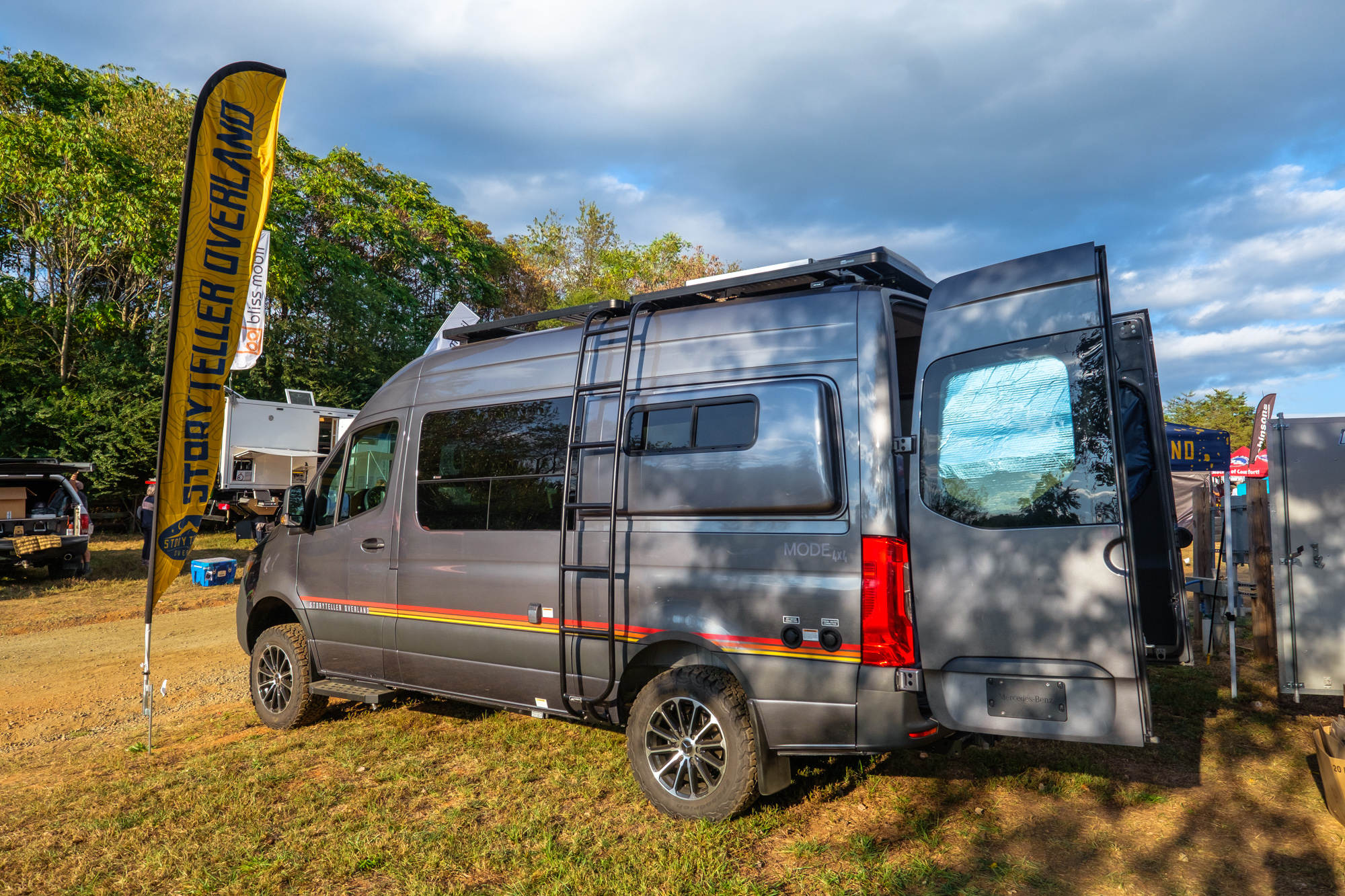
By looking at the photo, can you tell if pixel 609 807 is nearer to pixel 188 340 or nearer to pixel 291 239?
pixel 188 340

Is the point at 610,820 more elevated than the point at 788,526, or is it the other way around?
the point at 788,526

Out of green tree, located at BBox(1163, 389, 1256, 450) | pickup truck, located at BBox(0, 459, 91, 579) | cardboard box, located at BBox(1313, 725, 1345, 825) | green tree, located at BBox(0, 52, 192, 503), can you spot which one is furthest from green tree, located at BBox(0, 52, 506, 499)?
green tree, located at BBox(1163, 389, 1256, 450)

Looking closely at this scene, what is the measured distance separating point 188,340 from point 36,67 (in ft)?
70.0

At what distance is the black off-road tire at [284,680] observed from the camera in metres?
5.96

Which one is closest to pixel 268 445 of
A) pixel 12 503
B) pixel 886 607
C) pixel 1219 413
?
pixel 12 503

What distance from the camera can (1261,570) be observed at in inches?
283

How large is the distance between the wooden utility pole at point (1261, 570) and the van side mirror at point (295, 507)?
7.42 m

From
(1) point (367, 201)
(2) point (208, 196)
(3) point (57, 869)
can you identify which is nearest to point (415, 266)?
(1) point (367, 201)

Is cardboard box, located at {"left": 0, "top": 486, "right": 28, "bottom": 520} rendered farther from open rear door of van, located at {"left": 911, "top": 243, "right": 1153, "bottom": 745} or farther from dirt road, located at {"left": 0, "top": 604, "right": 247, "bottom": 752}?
open rear door of van, located at {"left": 911, "top": 243, "right": 1153, "bottom": 745}

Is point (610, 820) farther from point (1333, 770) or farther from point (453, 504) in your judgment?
A: point (1333, 770)

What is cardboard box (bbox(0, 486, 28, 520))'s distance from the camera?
1212cm

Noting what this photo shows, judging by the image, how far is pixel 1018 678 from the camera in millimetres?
3596

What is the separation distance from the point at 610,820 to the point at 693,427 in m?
2.05

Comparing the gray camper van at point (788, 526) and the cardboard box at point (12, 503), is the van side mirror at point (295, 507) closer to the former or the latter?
the gray camper van at point (788, 526)
